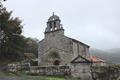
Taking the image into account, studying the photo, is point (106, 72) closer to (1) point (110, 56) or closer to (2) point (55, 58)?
(2) point (55, 58)

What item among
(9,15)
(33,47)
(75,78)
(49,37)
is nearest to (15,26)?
(9,15)

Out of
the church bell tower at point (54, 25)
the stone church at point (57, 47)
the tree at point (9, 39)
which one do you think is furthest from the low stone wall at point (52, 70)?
the church bell tower at point (54, 25)

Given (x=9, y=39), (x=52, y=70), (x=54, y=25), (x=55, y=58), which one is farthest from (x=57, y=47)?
(x=52, y=70)

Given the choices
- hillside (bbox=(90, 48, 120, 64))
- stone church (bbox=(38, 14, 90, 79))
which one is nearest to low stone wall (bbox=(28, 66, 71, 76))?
stone church (bbox=(38, 14, 90, 79))

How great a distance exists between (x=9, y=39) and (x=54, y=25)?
14.6 meters

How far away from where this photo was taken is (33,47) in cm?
5906

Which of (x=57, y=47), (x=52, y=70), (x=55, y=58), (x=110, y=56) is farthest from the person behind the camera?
(x=110, y=56)

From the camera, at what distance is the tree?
2636cm

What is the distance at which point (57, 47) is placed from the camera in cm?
3966

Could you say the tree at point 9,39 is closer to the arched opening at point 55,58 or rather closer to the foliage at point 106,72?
the foliage at point 106,72

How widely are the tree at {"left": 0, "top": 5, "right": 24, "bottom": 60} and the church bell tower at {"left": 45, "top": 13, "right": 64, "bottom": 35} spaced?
12621mm

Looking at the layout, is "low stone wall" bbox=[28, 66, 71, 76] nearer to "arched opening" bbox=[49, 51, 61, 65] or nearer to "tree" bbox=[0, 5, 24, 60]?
"tree" bbox=[0, 5, 24, 60]

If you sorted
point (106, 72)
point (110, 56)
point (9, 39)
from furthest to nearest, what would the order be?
1. point (110, 56)
2. point (9, 39)
3. point (106, 72)

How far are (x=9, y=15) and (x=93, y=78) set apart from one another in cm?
1213
